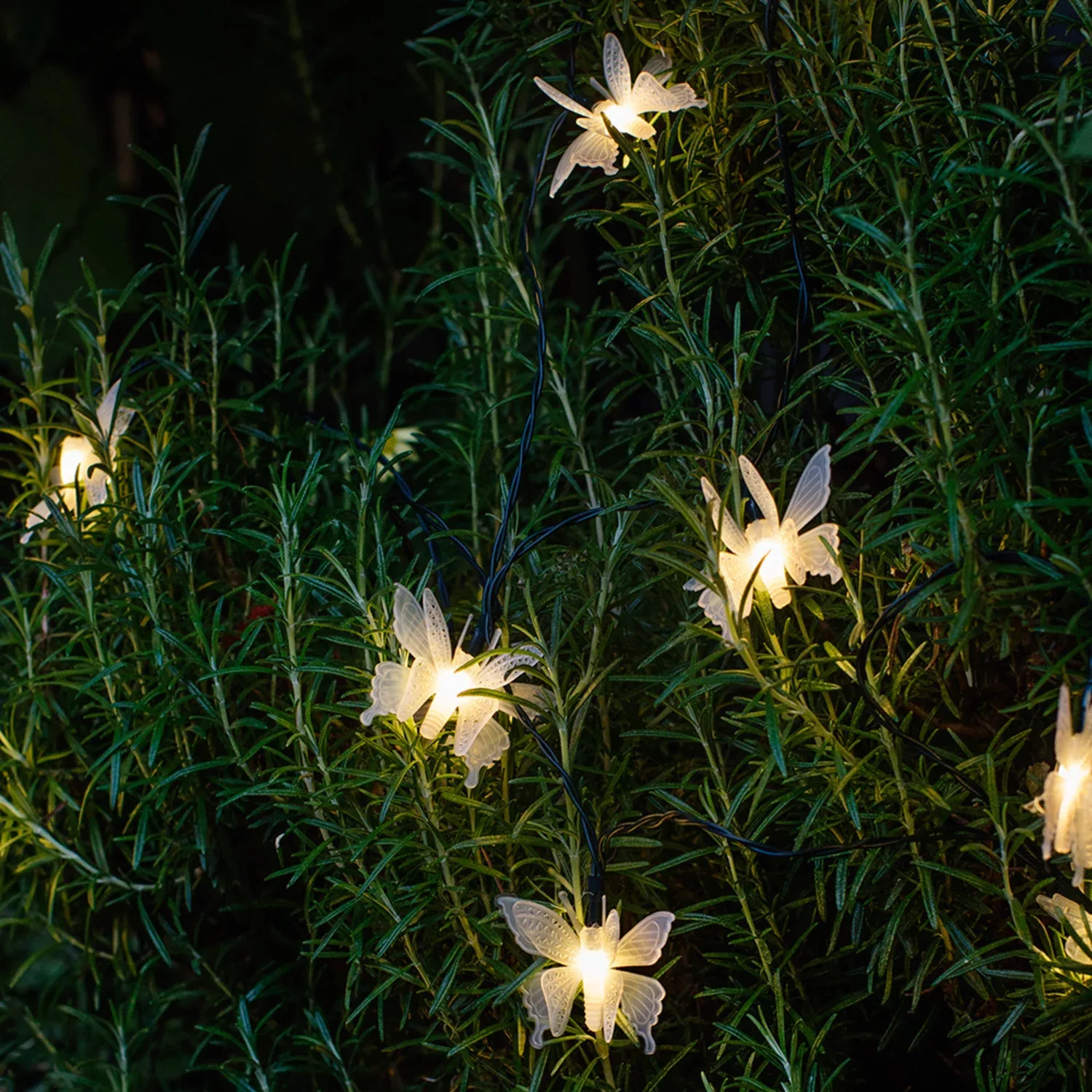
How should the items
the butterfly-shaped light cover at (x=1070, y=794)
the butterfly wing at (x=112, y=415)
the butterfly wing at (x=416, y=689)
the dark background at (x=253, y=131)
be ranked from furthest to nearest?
1. the dark background at (x=253, y=131)
2. the butterfly wing at (x=112, y=415)
3. the butterfly wing at (x=416, y=689)
4. the butterfly-shaped light cover at (x=1070, y=794)

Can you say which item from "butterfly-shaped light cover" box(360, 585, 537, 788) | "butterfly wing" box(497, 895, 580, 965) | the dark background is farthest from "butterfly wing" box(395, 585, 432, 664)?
the dark background

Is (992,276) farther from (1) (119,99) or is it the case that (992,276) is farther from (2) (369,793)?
(1) (119,99)

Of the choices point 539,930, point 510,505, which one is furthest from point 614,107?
point 539,930

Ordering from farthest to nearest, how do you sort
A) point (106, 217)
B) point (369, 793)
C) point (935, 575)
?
point (106, 217) < point (369, 793) < point (935, 575)

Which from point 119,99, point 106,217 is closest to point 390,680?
point 106,217

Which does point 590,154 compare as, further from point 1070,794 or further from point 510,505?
point 1070,794

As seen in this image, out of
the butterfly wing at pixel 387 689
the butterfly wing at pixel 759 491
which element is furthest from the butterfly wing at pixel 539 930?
the butterfly wing at pixel 759 491

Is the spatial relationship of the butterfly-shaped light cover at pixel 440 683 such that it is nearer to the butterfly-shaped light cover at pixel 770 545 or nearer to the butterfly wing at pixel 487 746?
the butterfly wing at pixel 487 746
